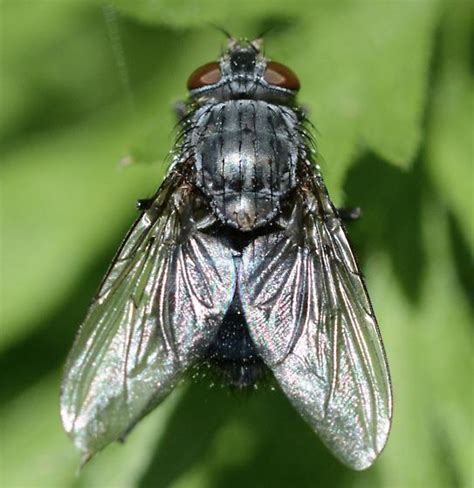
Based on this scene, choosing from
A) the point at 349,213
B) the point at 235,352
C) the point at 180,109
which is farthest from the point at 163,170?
the point at 235,352

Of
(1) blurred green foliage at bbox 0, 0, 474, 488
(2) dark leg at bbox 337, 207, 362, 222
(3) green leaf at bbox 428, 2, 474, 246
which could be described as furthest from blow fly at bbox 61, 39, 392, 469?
(3) green leaf at bbox 428, 2, 474, 246

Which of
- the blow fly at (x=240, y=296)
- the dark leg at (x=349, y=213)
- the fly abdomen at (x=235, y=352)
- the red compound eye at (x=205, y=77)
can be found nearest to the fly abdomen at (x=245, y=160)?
the blow fly at (x=240, y=296)

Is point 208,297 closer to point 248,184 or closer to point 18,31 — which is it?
point 248,184

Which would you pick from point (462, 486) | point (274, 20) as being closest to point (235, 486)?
point (462, 486)

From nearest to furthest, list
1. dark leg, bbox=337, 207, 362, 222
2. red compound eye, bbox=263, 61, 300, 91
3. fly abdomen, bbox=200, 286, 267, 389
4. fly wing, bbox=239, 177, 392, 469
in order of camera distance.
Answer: fly wing, bbox=239, 177, 392, 469, fly abdomen, bbox=200, 286, 267, 389, red compound eye, bbox=263, 61, 300, 91, dark leg, bbox=337, 207, 362, 222

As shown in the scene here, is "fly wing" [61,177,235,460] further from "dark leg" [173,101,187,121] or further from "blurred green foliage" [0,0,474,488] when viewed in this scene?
"dark leg" [173,101,187,121]
